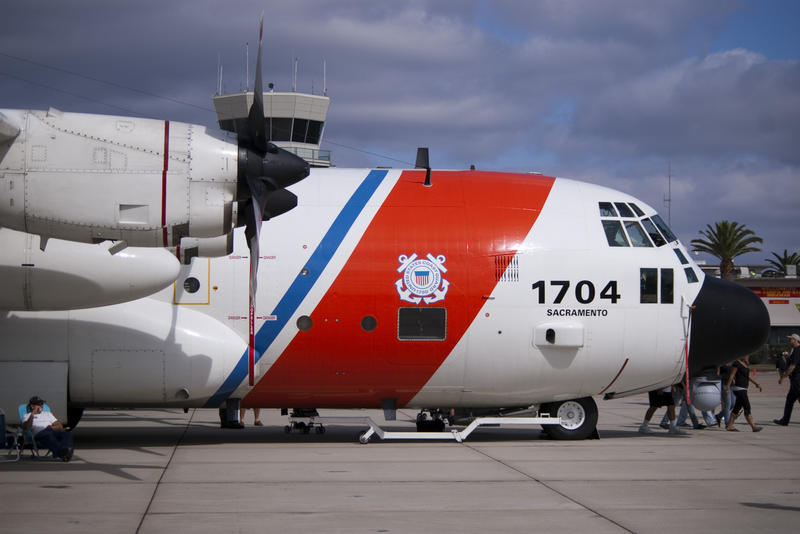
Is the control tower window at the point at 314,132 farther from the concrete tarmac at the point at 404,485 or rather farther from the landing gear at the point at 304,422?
the concrete tarmac at the point at 404,485

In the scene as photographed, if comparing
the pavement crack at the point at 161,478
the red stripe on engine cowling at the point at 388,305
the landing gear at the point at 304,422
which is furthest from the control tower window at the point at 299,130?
the red stripe on engine cowling at the point at 388,305

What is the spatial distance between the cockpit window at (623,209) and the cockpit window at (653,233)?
11.1 inches

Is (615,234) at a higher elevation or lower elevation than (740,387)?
higher

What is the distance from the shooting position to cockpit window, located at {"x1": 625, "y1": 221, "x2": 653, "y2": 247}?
15.5 m

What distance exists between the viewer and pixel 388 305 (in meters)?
14.5

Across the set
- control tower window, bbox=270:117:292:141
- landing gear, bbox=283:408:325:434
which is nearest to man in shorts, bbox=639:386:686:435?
landing gear, bbox=283:408:325:434

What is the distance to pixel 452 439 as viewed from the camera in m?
15.9

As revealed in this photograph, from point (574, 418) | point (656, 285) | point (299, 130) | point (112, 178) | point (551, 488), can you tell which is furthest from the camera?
point (299, 130)

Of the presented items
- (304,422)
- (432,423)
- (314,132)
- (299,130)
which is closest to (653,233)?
(432,423)

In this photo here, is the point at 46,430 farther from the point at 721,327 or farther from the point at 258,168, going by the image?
the point at 721,327

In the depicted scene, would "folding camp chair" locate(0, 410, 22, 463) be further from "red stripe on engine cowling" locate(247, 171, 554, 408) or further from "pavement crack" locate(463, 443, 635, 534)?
"pavement crack" locate(463, 443, 635, 534)

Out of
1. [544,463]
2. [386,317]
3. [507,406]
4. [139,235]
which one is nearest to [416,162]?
[386,317]

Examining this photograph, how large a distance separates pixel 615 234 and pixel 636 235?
397mm

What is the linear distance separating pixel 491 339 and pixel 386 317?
1.78 meters
